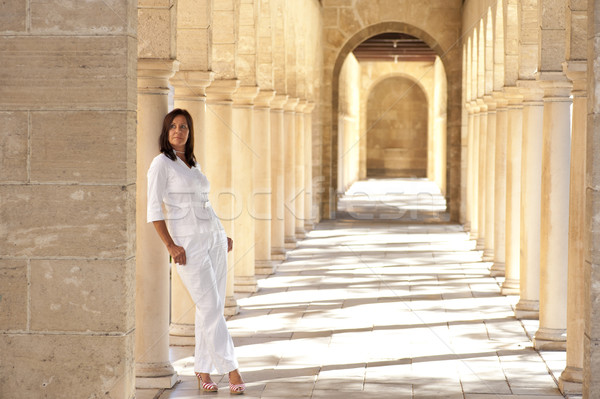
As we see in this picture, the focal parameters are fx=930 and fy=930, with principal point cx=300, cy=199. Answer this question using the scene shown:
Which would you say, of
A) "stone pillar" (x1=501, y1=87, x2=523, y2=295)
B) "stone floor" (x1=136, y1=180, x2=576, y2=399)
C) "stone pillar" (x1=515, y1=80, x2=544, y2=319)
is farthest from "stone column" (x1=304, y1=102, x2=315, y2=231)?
"stone pillar" (x1=515, y1=80, x2=544, y2=319)

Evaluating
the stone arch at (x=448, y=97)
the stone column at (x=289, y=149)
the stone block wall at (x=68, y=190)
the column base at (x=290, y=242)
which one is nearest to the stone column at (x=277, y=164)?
the stone column at (x=289, y=149)

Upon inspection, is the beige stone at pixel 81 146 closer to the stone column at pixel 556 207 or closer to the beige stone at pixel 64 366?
the beige stone at pixel 64 366

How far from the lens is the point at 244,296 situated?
11.0m

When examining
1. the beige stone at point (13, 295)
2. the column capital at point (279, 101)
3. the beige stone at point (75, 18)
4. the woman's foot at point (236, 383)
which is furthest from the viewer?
the column capital at point (279, 101)

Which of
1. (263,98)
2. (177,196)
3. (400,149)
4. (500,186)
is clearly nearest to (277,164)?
(263,98)

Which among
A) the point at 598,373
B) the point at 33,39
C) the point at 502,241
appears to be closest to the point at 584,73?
the point at 598,373

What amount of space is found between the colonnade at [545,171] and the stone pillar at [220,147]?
302 centimetres

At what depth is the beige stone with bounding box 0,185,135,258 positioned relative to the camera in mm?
4926

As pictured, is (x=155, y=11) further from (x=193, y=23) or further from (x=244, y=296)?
(x=244, y=296)

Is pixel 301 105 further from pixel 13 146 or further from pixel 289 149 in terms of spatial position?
pixel 13 146

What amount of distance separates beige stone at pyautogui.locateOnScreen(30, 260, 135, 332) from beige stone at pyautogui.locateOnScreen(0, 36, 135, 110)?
33.6 inches

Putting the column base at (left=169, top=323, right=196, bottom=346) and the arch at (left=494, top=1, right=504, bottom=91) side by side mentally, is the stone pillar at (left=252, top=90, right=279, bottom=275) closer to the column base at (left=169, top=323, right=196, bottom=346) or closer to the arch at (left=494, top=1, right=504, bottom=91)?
the arch at (left=494, top=1, right=504, bottom=91)

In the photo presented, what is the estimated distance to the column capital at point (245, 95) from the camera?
36.5 feet

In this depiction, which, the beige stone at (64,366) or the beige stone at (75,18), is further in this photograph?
the beige stone at (64,366)
